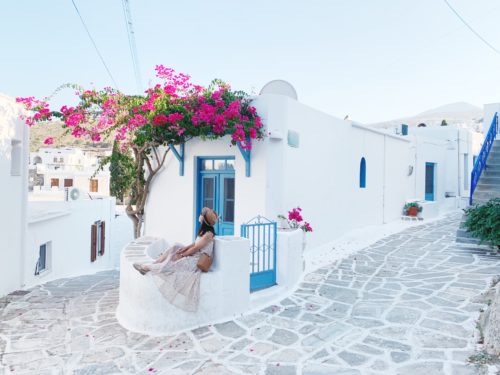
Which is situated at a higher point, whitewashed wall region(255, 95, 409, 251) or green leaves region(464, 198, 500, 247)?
whitewashed wall region(255, 95, 409, 251)

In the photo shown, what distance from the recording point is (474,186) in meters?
11.8

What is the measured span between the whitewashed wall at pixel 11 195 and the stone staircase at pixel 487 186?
10652 mm

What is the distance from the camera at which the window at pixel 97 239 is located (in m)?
17.5

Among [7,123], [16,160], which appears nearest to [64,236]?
[16,160]

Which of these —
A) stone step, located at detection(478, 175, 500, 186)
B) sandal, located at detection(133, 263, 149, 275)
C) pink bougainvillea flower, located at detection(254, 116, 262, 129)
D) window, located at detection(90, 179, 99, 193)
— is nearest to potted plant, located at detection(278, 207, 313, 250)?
pink bougainvillea flower, located at detection(254, 116, 262, 129)

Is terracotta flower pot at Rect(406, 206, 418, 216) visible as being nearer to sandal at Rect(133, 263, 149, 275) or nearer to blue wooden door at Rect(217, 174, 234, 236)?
blue wooden door at Rect(217, 174, 234, 236)

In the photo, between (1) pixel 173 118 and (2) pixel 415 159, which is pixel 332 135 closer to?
(1) pixel 173 118

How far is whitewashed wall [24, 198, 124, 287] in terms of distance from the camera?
38.6 feet

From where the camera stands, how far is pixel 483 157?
12703 mm

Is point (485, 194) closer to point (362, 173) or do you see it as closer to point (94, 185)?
point (362, 173)

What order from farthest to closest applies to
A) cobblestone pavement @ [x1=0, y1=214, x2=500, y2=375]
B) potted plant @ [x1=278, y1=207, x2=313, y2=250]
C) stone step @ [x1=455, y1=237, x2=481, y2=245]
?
1. stone step @ [x1=455, y1=237, x2=481, y2=245]
2. potted plant @ [x1=278, y1=207, x2=313, y2=250]
3. cobblestone pavement @ [x1=0, y1=214, x2=500, y2=375]

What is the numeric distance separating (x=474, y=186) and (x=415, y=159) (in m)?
5.58

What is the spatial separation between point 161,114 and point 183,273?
11.5 feet

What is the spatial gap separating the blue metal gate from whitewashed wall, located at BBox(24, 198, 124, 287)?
18.2 feet
